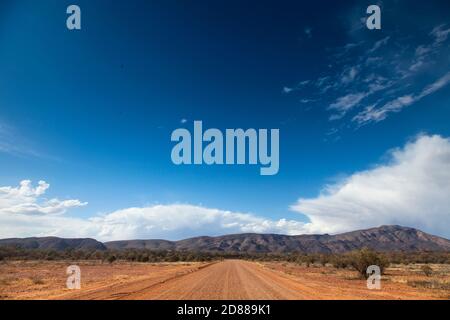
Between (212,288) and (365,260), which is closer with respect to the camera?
(212,288)

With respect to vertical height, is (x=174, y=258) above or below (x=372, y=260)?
below

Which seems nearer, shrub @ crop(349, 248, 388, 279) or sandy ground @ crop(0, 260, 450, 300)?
sandy ground @ crop(0, 260, 450, 300)

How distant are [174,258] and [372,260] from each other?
89.6m

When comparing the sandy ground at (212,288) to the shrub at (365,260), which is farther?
the shrub at (365,260)

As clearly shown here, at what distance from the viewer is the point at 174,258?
122 m
